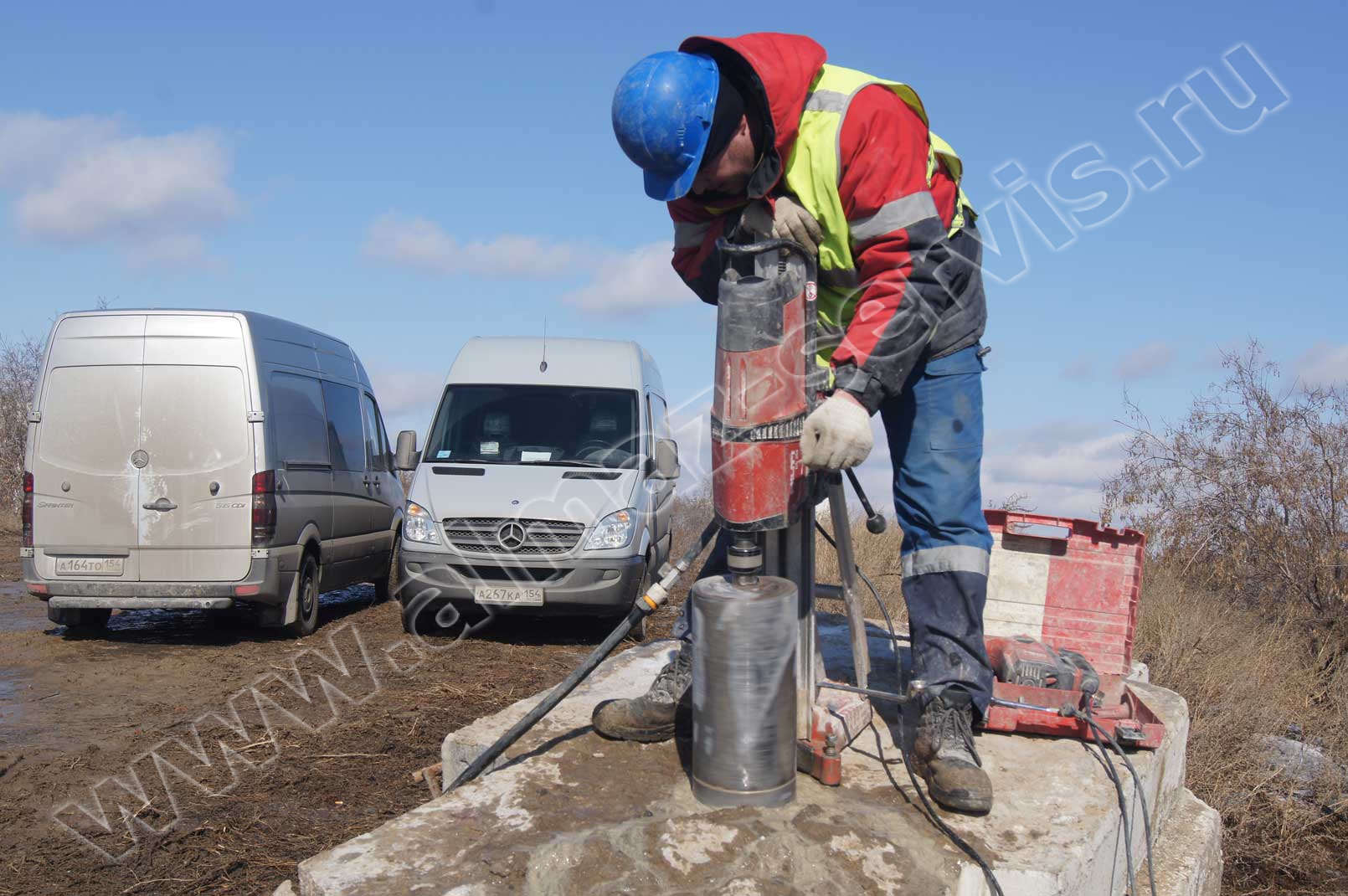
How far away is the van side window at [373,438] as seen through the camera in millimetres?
10422

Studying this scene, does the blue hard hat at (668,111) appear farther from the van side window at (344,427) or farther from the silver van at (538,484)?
the van side window at (344,427)

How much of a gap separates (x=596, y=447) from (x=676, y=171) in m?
5.68

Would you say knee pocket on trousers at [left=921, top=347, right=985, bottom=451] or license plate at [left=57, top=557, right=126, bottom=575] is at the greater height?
knee pocket on trousers at [left=921, top=347, right=985, bottom=451]

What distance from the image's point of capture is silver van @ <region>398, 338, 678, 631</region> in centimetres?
780

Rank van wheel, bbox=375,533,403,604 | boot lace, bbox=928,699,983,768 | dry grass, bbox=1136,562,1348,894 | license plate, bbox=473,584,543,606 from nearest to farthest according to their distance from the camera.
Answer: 1. boot lace, bbox=928,699,983,768
2. dry grass, bbox=1136,562,1348,894
3. license plate, bbox=473,584,543,606
4. van wheel, bbox=375,533,403,604

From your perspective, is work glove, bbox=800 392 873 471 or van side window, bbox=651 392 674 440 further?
van side window, bbox=651 392 674 440

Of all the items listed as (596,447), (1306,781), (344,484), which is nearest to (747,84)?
(1306,781)

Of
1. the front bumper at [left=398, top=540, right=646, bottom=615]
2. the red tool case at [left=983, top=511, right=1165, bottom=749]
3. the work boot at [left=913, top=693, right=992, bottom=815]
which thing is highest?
the red tool case at [left=983, top=511, right=1165, bottom=749]

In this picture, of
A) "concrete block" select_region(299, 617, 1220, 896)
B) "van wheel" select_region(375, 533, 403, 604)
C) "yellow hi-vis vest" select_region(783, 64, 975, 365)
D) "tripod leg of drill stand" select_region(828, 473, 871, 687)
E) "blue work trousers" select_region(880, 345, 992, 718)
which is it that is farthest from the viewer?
"van wheel" select_region(375, 533, 403, 604)

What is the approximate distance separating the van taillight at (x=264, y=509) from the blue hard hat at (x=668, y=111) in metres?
5.86

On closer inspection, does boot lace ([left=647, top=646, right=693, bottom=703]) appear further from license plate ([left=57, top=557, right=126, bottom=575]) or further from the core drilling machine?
license plate ([left=57, top=557, right=126, bottom=575])

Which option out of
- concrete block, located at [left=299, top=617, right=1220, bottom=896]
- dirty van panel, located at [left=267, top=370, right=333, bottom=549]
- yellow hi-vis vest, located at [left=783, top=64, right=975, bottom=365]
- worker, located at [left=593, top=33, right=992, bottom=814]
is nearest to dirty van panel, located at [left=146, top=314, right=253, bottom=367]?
dirty van panel, located at [left=267, top=370, right=333, bottom=549]

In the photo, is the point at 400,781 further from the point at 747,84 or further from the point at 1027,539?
the point at 747,84

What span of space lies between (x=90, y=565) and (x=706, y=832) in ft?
22.6
